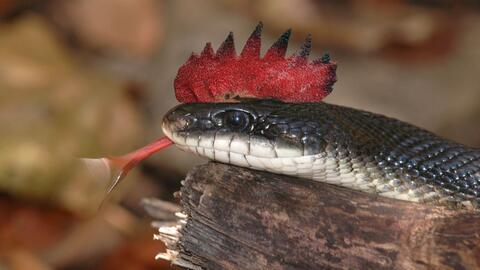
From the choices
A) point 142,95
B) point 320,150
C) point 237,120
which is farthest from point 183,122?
point 142,95

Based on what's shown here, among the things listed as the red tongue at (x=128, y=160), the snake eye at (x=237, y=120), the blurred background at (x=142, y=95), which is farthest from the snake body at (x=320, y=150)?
the blurred background at (x=142, y=95)

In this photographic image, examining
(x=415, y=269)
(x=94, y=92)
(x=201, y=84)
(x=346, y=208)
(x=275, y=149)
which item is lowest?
(x=415, y=269)

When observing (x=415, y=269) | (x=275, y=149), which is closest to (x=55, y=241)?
(x=275, y=149)

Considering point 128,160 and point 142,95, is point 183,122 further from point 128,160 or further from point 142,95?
point 142,95

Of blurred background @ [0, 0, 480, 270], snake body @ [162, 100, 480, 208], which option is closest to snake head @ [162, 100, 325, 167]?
snake body @ [162, 100, 480, 208]

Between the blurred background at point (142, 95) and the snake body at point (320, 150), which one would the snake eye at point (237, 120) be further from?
the blurred background at point (142, 95)

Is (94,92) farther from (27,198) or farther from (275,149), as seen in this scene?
(275,149)
